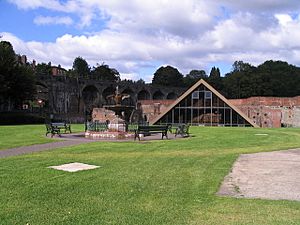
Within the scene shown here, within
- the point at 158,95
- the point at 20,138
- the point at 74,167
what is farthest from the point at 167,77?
the point at 74,167

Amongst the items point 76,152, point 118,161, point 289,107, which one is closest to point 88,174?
point 118,161

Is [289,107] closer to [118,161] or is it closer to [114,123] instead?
[114,123]

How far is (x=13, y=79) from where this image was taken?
5122 centimetres

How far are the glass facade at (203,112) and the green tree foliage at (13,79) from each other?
18079 mm

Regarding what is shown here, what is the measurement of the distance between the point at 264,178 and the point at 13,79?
46443 millimetres

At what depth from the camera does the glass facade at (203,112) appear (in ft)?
155

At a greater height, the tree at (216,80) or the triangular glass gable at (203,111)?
the tree at (216,80)

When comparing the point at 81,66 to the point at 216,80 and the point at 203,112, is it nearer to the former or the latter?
the point at 216,80

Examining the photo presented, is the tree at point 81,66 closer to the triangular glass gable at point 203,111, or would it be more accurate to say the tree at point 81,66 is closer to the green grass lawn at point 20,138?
the triangular glass gable at point 203,111

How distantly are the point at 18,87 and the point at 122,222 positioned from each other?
49.2m

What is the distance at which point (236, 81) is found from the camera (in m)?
106

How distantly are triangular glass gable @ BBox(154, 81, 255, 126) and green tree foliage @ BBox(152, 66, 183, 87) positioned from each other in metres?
83.5

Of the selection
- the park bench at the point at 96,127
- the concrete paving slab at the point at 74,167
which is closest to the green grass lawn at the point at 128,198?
the concrete paving slab at the point at 74,167

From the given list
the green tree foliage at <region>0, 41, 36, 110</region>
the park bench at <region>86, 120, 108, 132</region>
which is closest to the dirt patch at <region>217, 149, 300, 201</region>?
the park bench at <region>86, 120, 108, 132</region>
